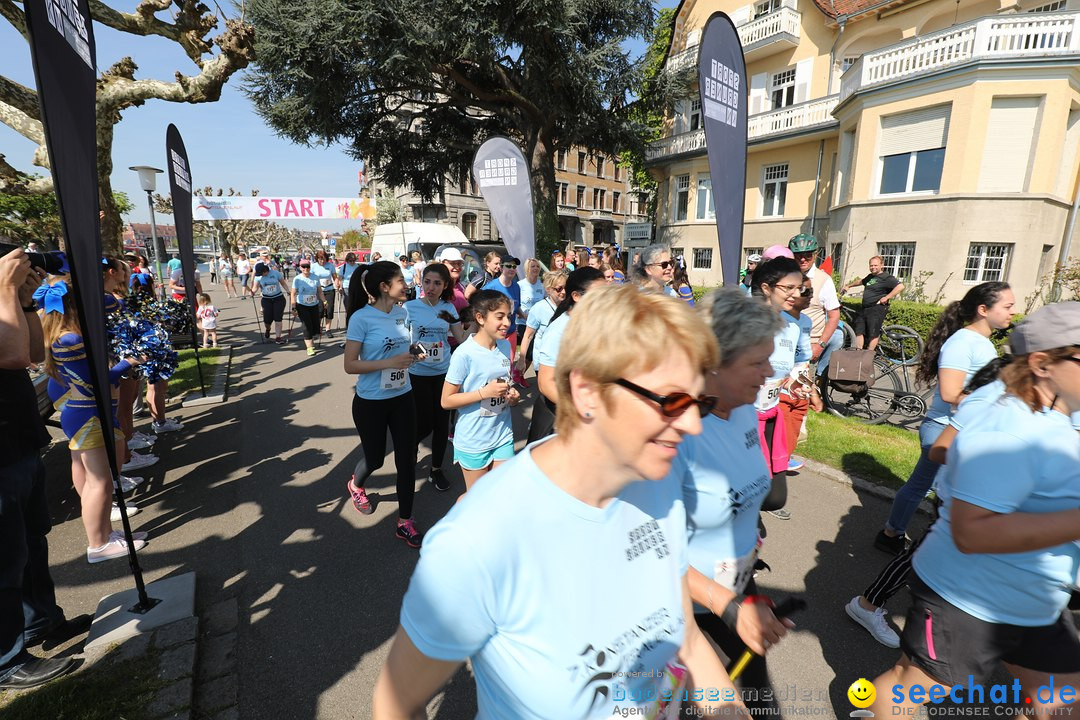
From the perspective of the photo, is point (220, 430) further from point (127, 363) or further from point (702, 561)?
point (702, 561)

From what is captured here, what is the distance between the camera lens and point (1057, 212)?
47.4ft

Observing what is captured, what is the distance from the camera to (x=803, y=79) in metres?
20.6

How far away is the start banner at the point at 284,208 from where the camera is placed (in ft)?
60.8

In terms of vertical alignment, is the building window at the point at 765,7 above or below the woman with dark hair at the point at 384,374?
above

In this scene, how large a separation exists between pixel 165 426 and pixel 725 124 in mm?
7302

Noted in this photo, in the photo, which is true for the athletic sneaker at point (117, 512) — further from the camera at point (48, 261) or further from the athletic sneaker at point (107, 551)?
the camera at point (48, 261)

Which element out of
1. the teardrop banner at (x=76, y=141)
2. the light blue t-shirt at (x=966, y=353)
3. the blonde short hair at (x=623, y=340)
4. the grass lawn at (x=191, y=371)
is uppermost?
the teardrop banner at (x=76, y=141)

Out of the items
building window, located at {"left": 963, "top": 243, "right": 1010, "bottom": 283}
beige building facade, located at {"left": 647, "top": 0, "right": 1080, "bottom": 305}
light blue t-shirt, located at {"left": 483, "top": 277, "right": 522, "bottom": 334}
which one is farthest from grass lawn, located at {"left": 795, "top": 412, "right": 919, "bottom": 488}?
building window, located at {"left": 963, "top": 243, "right": 1010, "bottom": 283}

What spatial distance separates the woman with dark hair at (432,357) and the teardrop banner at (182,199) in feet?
13.1

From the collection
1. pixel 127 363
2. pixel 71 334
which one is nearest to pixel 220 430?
pixel 127 363

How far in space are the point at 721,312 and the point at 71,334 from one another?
4.25 meters

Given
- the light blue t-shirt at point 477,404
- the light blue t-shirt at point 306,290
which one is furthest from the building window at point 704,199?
the light blue t-shirt at point 477,404

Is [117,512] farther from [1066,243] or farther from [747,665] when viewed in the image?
[1066,243]

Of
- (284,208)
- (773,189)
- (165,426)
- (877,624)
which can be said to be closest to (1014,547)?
(877,624)
